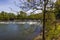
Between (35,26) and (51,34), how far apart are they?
2.02 feet

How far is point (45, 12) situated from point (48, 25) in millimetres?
475

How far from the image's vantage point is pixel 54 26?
5824 mm

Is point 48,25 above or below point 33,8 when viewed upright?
below

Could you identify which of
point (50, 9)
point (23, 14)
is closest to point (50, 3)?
point (50, 9)

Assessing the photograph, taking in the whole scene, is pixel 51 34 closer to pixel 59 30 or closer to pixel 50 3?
pixel 59 30

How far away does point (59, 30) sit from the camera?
20.2ft

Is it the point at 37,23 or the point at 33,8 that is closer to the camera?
the point at 33,8

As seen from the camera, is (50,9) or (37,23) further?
(37,23)

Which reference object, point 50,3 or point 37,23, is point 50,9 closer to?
point 50,3

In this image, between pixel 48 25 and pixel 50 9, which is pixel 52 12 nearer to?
pixel 50 9

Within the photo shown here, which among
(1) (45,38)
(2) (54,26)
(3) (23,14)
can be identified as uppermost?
(3) (23,14)

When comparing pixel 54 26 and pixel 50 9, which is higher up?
pixel 50 9

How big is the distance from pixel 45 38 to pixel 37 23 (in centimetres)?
59

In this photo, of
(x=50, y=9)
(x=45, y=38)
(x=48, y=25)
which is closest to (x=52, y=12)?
(x=50, y=9)
